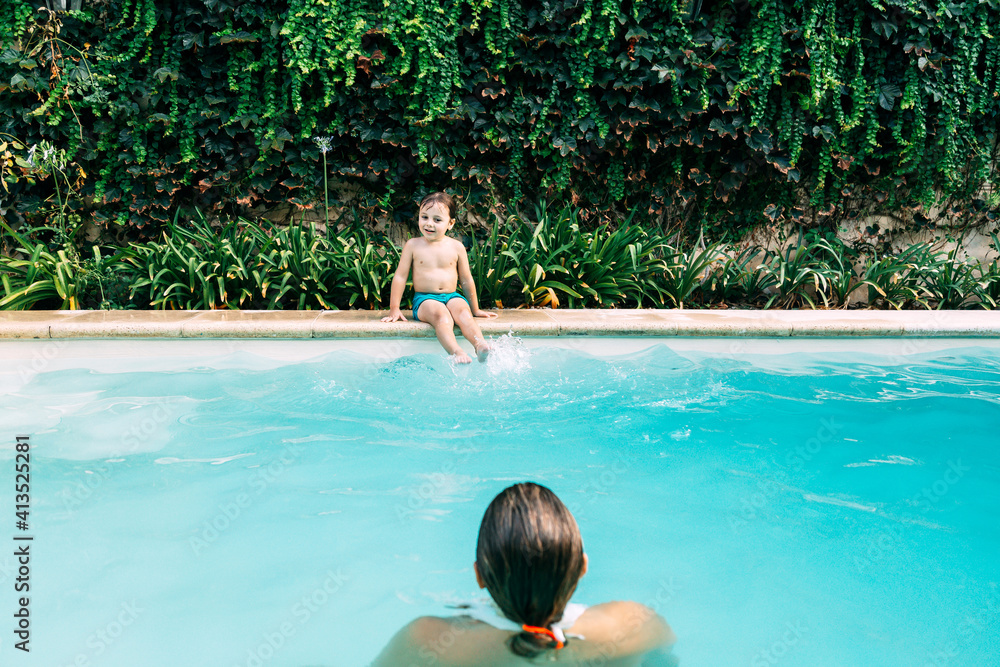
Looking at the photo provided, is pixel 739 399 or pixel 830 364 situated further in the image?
pixel 830 364

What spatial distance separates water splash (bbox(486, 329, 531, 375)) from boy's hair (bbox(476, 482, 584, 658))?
109 inches

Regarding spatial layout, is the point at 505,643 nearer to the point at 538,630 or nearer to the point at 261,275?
the point at 538,630

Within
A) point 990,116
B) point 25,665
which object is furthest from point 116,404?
point 990,116

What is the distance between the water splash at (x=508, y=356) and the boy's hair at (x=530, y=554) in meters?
2.78

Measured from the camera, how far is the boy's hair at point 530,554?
4.53ft

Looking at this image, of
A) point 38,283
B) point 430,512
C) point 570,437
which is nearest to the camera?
point 430,512

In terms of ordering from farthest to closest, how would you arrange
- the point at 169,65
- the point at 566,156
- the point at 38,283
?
the point at 566,156 → the point at 169,65 → the point at 38,283

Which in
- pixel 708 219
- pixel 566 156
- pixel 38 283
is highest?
pixel 566 156

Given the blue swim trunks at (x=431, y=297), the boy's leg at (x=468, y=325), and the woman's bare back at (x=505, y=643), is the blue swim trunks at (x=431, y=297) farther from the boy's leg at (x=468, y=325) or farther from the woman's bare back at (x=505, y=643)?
the woman's bare back at (x=505, y=643)

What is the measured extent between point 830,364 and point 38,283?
232 inches

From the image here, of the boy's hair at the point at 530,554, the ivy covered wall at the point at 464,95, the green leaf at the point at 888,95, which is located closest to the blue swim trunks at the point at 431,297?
the ivy covered wall at the point at 464,95

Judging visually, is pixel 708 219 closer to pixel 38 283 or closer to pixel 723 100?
pixel 723 100

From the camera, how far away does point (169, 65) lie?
19.1 feet

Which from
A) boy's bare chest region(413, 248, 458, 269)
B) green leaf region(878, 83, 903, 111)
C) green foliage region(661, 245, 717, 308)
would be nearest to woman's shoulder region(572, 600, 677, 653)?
boy's bare chest region(413, 248, 458, 269)
